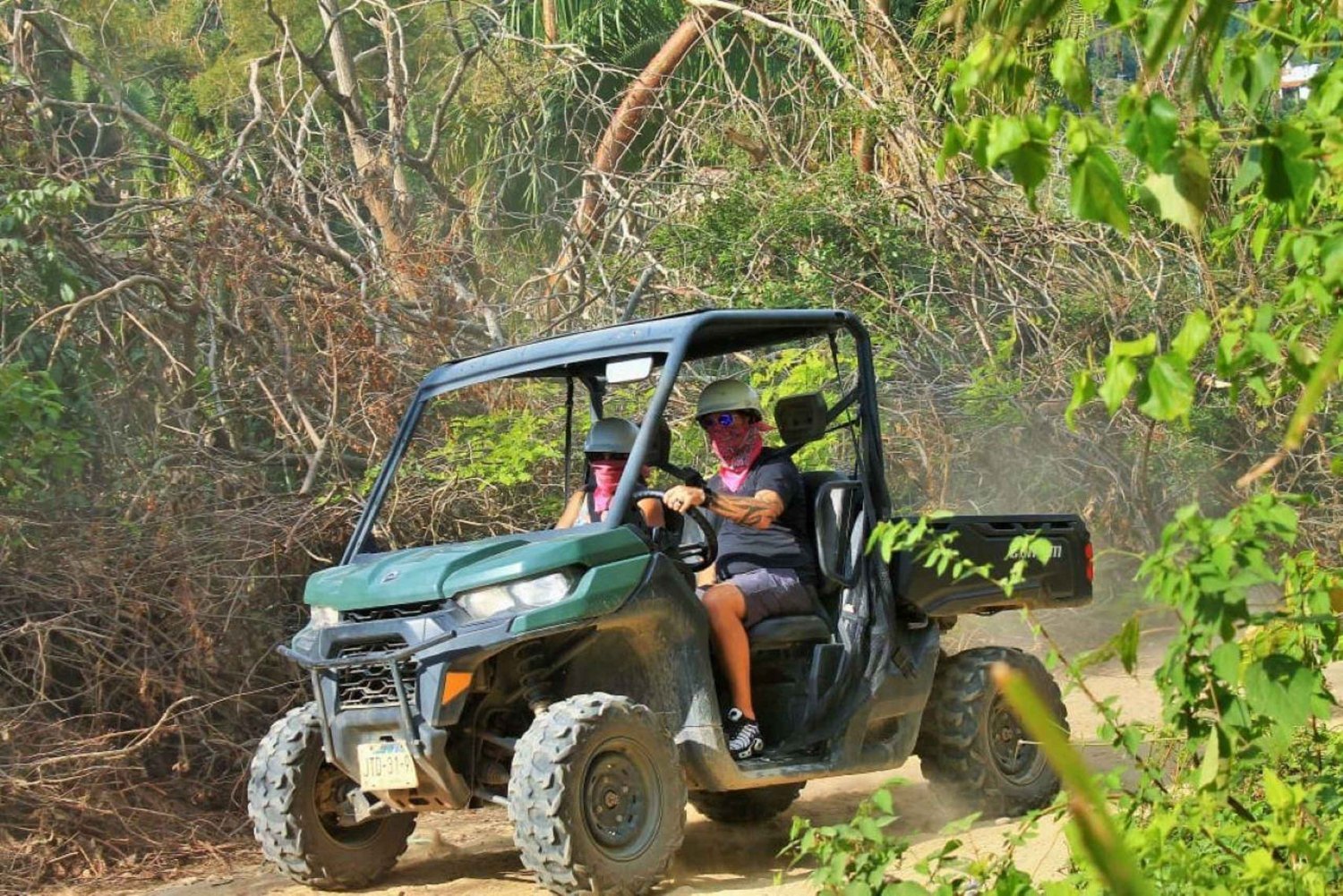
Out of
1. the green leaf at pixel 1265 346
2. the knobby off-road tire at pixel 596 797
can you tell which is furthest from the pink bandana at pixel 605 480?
the green leaf at pixel 1265 346

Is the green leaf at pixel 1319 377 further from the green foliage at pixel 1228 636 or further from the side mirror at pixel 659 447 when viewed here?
the side mirror at pixel 659 447

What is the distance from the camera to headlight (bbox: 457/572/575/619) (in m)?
6.04

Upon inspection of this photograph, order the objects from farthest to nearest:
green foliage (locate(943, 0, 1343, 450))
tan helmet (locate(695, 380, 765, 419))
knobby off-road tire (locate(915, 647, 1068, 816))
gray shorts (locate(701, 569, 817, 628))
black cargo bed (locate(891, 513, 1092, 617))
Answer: knobby off-road tire (locate(915, 647, 1068, 816)), black cargo bed (locate(891, 513, 1092, 617)), tan helmet (locate(695, 380, 765, 419)), gray shorts (locate(701, 569, 817, 628)), green foliage (locate(943, 0, 1343, 450))

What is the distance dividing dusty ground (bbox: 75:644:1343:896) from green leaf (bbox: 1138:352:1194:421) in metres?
3.13

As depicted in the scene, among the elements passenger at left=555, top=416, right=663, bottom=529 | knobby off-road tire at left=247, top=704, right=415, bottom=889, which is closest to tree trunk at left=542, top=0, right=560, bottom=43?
passenger at left=555, top=416, right=663, bottom=529

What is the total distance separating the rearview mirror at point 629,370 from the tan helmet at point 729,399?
0.48m

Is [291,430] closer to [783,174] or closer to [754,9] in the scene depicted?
[783,174]

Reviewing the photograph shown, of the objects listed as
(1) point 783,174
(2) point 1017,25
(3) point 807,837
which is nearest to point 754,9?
(1) point 783,174

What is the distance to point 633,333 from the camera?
6676 millimetres

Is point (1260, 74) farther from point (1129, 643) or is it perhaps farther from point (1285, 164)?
point (1129, 643)

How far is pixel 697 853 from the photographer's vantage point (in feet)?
24.0

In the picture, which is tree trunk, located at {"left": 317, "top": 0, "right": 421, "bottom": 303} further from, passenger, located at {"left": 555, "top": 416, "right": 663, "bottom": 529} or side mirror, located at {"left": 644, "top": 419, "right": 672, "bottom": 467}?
side mirror, located at {"left": 644, "top": 419, "right": 672, "bottom": 467}

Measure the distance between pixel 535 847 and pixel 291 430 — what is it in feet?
16.3

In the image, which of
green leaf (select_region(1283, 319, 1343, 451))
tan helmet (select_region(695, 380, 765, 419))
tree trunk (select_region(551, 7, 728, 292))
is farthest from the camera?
tree trunk (select_region(551, 7, 728, 292))
